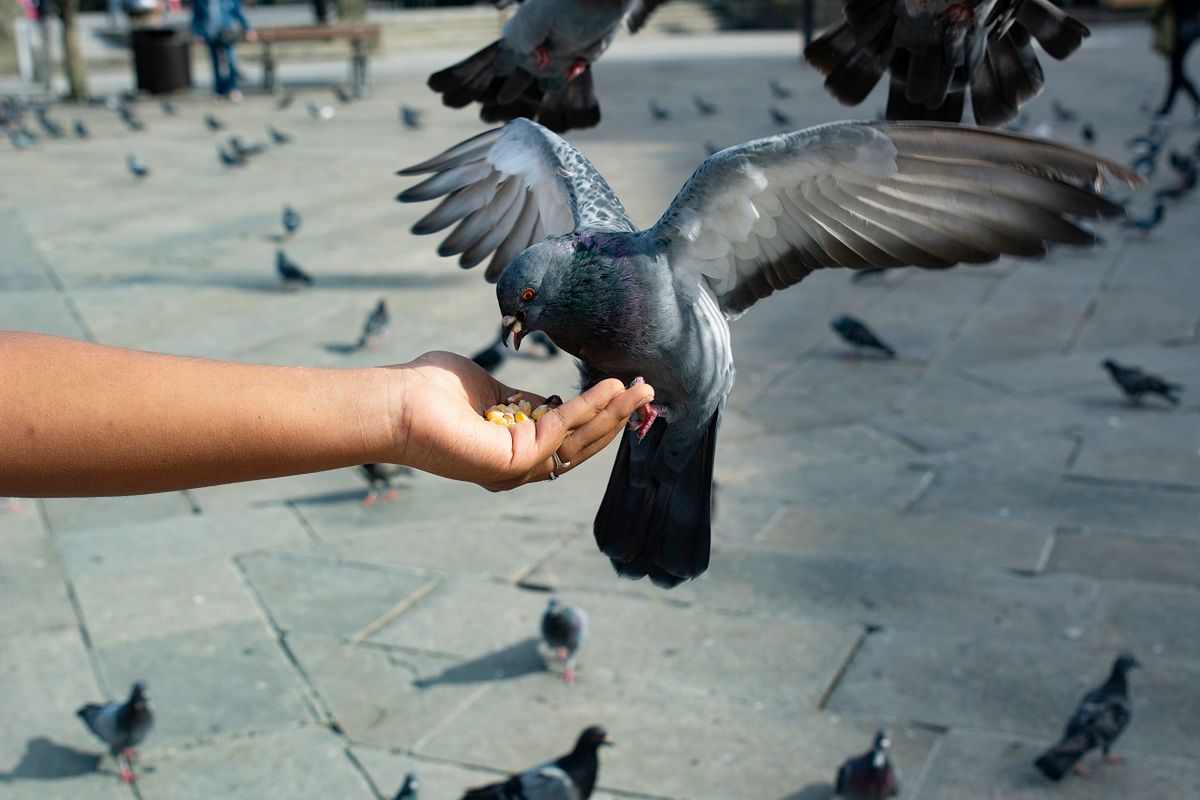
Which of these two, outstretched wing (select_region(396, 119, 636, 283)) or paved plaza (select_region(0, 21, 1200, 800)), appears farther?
paved plaza (select_region(0, 21, 1200, 800))

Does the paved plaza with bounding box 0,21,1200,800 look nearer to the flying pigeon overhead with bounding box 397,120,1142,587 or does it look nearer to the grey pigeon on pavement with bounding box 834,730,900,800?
the grey pigeon on pavement with bounding box 834,730,900,800

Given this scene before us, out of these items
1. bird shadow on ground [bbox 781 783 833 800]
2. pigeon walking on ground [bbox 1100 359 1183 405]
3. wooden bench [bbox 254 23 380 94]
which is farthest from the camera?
wooden bench [bbox 254 23 380 94]

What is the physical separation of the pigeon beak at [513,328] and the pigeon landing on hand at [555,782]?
6.92 ft

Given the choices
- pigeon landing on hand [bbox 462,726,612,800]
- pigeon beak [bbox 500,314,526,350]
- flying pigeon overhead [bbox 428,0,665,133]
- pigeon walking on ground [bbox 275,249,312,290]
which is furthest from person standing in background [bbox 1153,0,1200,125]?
pigeon beak [bbox 500,314,526,350]

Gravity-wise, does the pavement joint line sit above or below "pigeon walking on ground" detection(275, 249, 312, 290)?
below

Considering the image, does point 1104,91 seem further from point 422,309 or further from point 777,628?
point 777,628

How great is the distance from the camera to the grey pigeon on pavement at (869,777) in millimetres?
4367

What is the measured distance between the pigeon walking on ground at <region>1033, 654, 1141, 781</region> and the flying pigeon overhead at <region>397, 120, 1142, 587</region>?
2.25 meters

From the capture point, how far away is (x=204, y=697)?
5.24 metres

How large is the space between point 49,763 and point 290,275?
19.8 feet

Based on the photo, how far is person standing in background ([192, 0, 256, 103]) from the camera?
21859 millimetres

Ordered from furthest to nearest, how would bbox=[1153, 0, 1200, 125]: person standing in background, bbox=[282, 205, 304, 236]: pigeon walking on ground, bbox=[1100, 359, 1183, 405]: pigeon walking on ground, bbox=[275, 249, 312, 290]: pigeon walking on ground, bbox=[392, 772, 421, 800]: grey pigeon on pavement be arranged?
bbox=[1153, 0, 1200, 125]: person standing in background → bbox=[282, 205, 304, 236]: pigeon walking on ground → bbox=[275, 249, 312, 290]: pigeon walking on ground → bbox=[1100, 359, 1183, 405]: pigeon walking on ground → bbox=[392, 772, 421, 800]: grey pigeon on pavement

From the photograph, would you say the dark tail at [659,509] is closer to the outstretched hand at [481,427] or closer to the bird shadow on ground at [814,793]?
the outstretched hand at [481,427]

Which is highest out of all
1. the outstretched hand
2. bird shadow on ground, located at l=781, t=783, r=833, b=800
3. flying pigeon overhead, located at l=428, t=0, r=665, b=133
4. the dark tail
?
flying pigeon overhead, located at l=428, t=0, r=665, b=133
